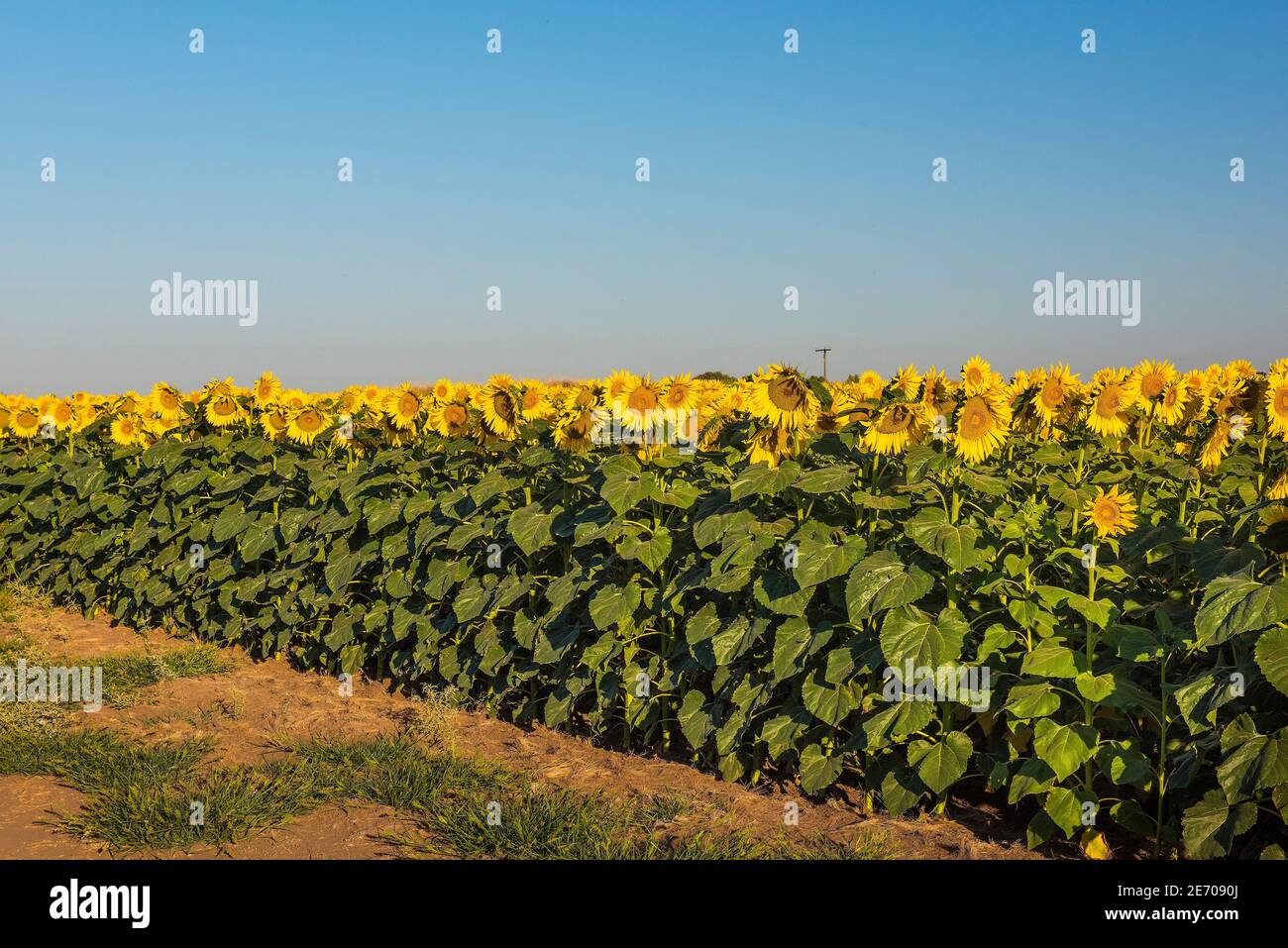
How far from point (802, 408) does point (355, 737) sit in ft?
11.4

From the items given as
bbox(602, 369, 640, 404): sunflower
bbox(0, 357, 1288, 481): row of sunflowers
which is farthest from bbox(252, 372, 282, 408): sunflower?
bbox(602, 369, 640, 404): sunflower

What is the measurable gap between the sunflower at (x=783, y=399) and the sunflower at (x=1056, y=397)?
198 centimetres

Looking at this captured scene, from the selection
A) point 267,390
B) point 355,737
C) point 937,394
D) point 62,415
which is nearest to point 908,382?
point 937,394

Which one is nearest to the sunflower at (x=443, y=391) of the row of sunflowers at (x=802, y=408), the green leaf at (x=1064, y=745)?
the row of sunflowers at (x=802, y=408)

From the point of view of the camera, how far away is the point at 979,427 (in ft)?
16.3

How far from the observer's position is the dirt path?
4.78 meters

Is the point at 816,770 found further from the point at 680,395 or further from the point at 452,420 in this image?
the point at 452,420

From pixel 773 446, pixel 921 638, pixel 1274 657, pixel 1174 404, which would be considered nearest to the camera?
pixel 1274 657

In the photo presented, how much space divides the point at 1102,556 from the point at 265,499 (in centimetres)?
622

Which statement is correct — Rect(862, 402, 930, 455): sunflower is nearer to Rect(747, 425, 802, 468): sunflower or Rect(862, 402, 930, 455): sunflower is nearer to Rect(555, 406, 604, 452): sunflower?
Rect(747, 425, 802, 468): sunflower

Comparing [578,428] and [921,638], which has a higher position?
[578,428]

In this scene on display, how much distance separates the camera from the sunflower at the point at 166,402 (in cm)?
954

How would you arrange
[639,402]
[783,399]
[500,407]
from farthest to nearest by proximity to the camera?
1. [500,407]
2. [639,402]
3. [783,399]
